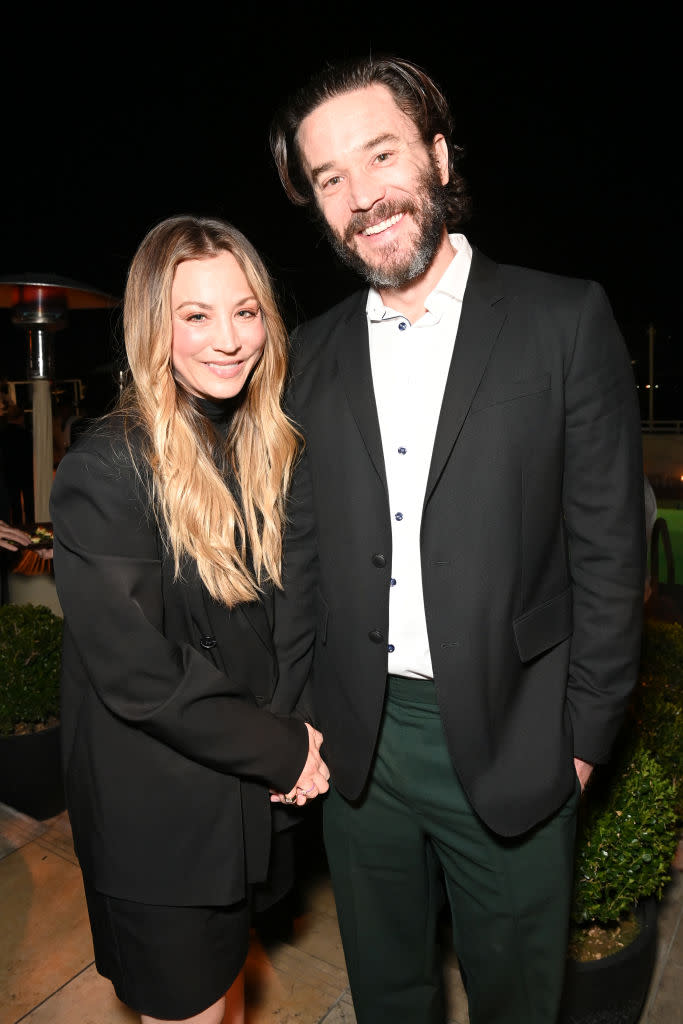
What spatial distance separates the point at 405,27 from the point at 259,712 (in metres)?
3.30

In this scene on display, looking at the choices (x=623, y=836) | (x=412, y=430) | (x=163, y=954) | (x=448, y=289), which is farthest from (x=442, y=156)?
(x=163, y=954)

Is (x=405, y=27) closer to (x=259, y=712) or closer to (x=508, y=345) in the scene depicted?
(x=508, y=345)

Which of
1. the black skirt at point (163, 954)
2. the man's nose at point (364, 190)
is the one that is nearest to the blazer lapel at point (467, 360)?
the man's nose at point (364, 190)

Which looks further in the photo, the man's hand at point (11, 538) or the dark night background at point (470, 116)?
the man's hand at point (11, 538)

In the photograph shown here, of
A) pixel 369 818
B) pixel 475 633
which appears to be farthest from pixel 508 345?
pixel 369 818

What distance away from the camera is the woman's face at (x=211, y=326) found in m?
1.48

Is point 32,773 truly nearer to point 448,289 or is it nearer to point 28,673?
point 28,673

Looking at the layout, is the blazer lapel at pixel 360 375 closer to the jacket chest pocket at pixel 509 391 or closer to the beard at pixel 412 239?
the beard at pixel 412 239

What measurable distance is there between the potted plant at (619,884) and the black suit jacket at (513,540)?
18.0 inches

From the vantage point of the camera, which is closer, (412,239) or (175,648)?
(175,648)

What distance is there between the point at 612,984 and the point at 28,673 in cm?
241

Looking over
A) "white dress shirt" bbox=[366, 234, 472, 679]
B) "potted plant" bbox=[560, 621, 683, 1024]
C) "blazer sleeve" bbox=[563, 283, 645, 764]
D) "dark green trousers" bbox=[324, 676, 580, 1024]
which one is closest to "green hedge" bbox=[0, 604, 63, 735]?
"dark green trousers" bbox=[324, 676, 580, 1024]

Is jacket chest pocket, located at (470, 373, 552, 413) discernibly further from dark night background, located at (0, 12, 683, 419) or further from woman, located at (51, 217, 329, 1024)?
dark night background, located at (0, 12, 683, 419)

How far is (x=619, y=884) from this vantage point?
177 centimetres
